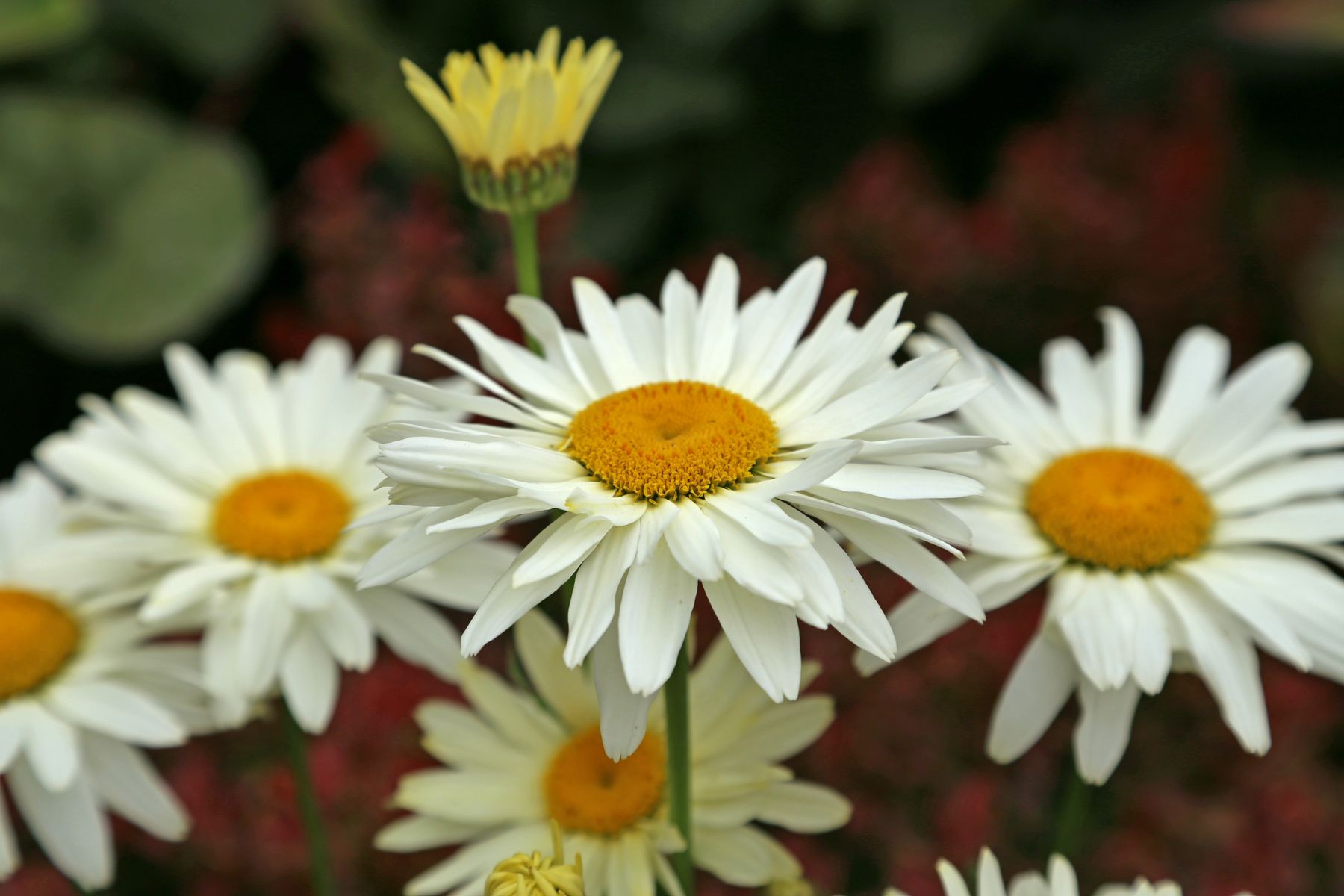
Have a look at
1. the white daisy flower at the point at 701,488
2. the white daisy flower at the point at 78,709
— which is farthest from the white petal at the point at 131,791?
the white daisy flower at the point at 701,488

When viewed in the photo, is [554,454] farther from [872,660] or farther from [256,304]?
[256,304]

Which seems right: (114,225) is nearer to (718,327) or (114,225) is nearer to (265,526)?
(265,526)

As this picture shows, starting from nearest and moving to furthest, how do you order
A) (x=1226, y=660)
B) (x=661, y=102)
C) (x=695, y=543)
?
(x=695, y=543) → (x=1226, y=660) → (x=661, y=102)

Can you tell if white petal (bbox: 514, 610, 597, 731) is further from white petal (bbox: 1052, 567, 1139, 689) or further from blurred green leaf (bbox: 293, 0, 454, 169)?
blurred green leaf (bbox: 293, 0, 454, 169)

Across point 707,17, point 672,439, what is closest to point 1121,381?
point 672,439

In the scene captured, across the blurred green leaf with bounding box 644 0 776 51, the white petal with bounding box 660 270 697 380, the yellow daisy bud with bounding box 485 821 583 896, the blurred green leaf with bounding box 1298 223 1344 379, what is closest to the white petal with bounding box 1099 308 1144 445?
the white petal with bounding box 660 270 697 380

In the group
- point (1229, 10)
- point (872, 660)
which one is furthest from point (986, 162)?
point (872, 660)
